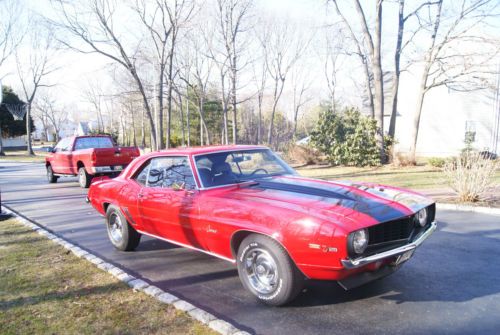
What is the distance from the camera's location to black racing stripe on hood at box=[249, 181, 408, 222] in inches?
135

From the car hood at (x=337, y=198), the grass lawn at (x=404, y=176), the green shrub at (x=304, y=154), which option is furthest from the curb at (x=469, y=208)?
the green shrub at (x=304, y=154)

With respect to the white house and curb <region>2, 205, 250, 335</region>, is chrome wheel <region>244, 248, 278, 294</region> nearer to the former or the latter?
curb <region>2, 205, 250, 335</region>

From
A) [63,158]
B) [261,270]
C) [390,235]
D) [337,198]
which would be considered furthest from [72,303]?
[63,158]

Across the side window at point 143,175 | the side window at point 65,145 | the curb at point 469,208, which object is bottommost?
the curb at point 469,208

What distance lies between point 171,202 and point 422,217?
289cm

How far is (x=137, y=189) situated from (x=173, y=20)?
17901 millimetres

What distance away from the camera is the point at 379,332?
10.2ft

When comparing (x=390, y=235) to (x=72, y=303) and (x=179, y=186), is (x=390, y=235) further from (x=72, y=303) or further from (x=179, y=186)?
(x=72, y=303)

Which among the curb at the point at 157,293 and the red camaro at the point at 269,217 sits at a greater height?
the red camaro at the point at 269,217

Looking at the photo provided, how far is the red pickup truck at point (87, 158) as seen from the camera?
12070mm

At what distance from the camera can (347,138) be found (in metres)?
18.4

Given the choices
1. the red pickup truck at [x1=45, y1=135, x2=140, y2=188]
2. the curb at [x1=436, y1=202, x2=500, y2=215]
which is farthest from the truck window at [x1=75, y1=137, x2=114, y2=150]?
the curb at [x1=436, y1=202, x2=500, y2=215]

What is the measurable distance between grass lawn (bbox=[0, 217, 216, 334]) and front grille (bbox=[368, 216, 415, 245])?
1660 mm

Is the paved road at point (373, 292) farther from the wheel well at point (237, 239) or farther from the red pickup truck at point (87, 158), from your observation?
the red pickup truck at point (87, 158)
